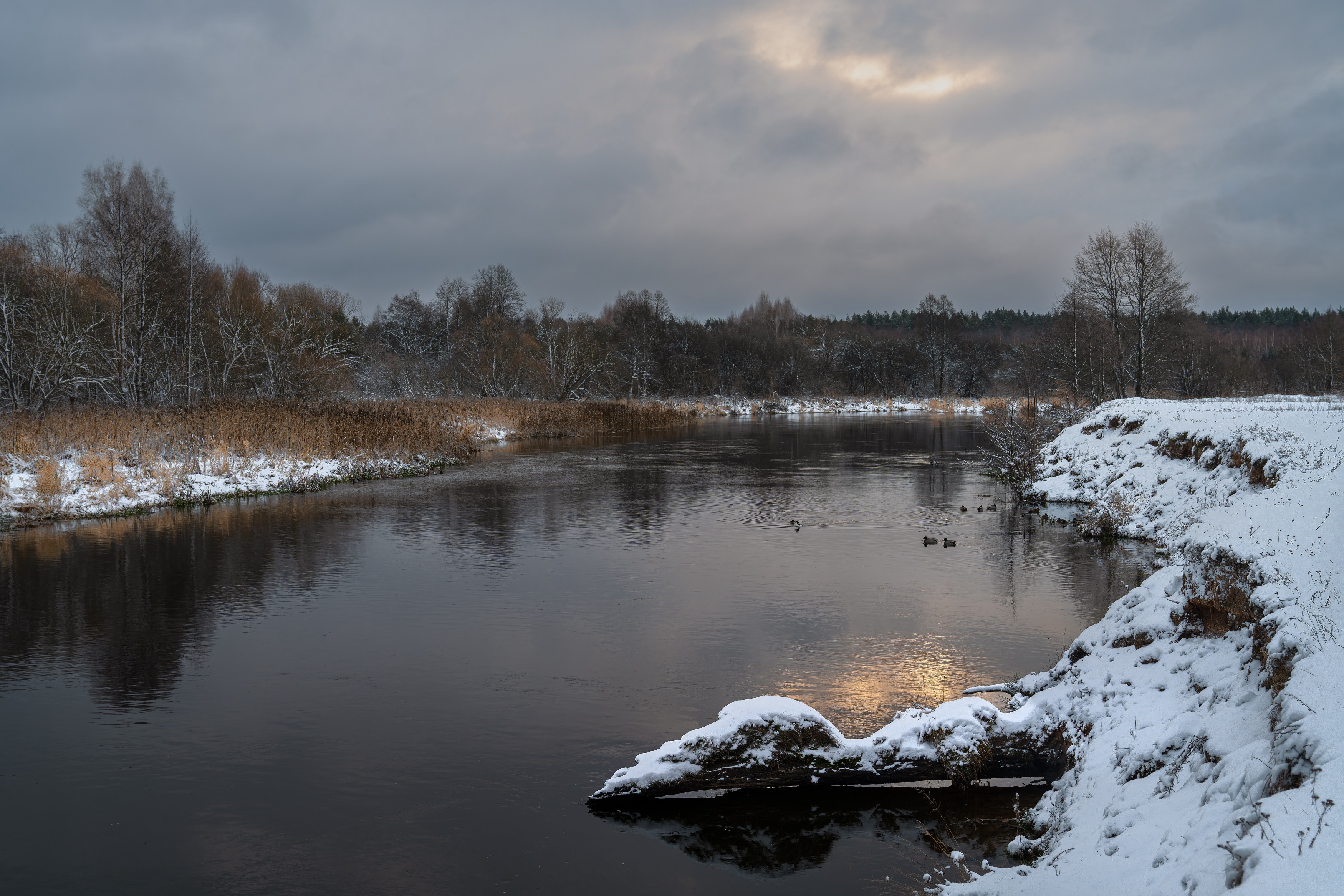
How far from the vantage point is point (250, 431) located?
2272 cm

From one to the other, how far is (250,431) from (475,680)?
17331 millimetres

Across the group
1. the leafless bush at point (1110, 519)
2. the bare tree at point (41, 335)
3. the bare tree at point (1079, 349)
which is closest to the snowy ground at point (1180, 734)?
the leafless bush at point (1110, 519)

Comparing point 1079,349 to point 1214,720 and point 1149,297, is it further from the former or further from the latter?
point 1214,720

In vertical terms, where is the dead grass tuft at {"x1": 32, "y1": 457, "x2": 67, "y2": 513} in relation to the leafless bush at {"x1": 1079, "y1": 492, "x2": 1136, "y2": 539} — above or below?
above

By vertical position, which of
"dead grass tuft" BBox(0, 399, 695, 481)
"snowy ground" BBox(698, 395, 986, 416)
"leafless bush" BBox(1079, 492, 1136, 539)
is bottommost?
"leafless bush" BBox(1079, 492, 1136, 539)

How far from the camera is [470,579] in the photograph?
12.9m

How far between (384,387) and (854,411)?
138ft

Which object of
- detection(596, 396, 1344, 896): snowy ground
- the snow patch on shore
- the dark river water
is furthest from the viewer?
the dark river water

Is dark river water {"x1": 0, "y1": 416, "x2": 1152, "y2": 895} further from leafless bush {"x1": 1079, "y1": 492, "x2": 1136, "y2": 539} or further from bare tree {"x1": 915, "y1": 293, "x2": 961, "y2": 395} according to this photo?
bare tree {"x1": 915, "y1": 293, "x2": 961, "y2": 395}

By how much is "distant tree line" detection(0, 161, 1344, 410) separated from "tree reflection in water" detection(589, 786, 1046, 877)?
81.8 ft

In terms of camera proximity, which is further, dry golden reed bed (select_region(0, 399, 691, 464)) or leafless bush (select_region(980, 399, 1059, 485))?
leafless bush (select_region(980, 399, 1059, 485))

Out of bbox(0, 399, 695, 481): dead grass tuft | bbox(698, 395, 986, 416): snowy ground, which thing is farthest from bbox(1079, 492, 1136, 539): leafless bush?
bbox(698, 395, 986, 416): snowy ground

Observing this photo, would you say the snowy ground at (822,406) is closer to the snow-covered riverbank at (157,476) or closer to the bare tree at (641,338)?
the bare tree at (641,338)

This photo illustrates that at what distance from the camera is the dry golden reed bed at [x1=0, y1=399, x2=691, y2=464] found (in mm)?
19312
